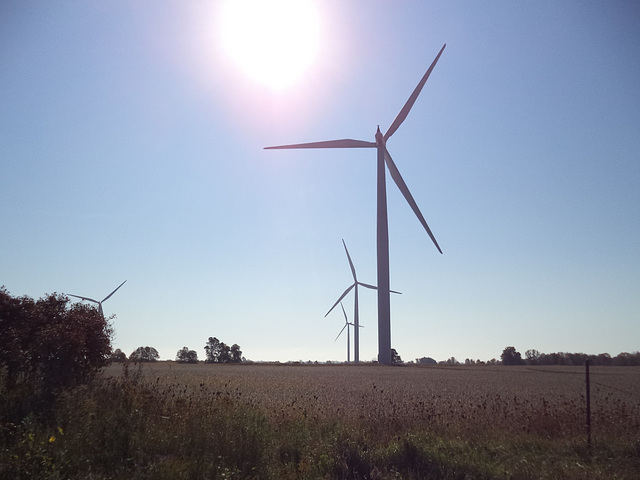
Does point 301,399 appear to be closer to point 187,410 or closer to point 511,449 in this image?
point 187,410

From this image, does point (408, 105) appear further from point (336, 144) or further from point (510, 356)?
point (510, 356)

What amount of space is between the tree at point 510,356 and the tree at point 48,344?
110 meters

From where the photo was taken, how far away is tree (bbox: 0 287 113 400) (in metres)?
13.4

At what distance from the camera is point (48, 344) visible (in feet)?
44.6

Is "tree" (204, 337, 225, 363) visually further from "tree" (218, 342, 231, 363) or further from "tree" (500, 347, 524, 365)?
"tree" (500, 347, 524, 365)

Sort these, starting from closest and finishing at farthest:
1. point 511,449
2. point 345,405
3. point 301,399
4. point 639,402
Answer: point 511,449 → point 345,405 → point 301,399 → point 639,402

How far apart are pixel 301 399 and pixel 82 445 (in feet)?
37.5

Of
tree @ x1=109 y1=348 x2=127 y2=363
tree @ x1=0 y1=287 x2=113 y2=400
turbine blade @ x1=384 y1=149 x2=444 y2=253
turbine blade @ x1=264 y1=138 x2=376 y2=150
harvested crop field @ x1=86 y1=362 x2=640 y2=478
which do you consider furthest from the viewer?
turbine blade @ x1=264 y1=138 x2=376 y2=150

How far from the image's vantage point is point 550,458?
36.0ft

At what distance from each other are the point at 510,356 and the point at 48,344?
113873 mm

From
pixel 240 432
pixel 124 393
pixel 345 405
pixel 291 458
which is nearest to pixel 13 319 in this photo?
pixel 124 393

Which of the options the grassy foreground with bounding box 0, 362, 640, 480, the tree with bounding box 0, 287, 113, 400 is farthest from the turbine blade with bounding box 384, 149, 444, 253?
the tree with bounding box 0, 287, 113, 400

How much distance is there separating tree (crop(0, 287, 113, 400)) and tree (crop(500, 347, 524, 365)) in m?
110

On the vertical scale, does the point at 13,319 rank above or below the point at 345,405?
above
